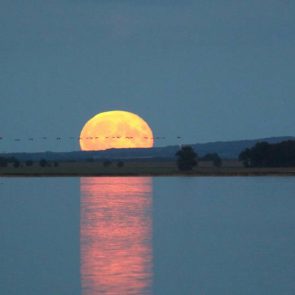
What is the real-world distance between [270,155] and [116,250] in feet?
251

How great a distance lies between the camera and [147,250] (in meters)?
22.0

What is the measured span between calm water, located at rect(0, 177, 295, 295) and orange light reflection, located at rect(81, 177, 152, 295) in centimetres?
2

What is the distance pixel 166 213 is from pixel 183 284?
1580 cm

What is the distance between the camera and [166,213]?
110 ft

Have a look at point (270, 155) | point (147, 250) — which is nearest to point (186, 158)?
point (270, 155)

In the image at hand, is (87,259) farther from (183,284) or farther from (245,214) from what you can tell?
(245,214)

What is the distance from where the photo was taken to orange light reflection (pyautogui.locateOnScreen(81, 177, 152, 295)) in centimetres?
1744

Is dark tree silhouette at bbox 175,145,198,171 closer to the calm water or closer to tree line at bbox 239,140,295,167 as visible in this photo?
tree line at bbox 239,140,295,167

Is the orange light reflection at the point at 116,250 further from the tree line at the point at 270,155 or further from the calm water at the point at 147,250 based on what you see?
the tree line at the point at 270,155

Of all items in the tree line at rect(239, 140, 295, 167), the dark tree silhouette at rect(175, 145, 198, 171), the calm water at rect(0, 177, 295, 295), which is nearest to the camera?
the calm water at rect(0, 177, 295, 295)

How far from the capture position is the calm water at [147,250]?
17.7m

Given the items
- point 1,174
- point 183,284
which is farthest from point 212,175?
point 183,284

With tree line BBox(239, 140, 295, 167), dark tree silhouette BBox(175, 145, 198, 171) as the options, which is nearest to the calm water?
dark tree silhouette BBox(175, 145, 198, 171)

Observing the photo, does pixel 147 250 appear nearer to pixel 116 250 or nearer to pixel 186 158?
pixel 116 250
